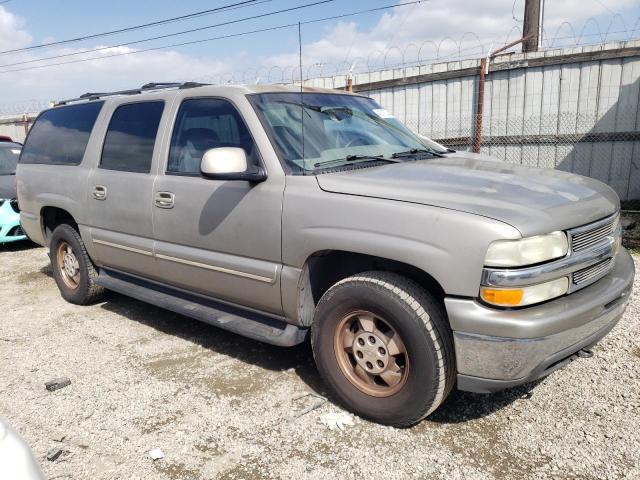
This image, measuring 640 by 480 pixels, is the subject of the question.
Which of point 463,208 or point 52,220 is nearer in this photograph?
point 463,208

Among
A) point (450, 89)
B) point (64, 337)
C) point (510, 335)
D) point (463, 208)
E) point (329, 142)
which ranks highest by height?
point (450, 89)

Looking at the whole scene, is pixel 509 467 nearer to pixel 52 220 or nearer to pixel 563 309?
pixel 563 309

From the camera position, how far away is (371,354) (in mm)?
2891

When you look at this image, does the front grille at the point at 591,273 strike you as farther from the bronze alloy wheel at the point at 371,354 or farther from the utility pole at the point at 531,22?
the utility pole at the point at 531,22

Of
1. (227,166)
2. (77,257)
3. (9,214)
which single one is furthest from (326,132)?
(9,214)

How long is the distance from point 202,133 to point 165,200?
1.83ft

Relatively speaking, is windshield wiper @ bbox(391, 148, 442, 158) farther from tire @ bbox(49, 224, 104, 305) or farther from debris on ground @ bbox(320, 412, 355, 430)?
tire @ bbox(49, 224, 104, 305)

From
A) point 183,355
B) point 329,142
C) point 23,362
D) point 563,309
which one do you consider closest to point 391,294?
point 563,309

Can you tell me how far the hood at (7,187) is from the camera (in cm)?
779

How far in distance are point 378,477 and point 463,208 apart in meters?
1.35

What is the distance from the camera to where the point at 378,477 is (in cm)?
251

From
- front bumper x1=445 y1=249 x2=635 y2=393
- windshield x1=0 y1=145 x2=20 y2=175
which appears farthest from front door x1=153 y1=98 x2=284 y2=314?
windshield x1=0 y1=145 x2=20 y2=175

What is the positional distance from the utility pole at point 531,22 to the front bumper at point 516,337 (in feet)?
30.4

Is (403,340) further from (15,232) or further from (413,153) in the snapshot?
(15,232)
